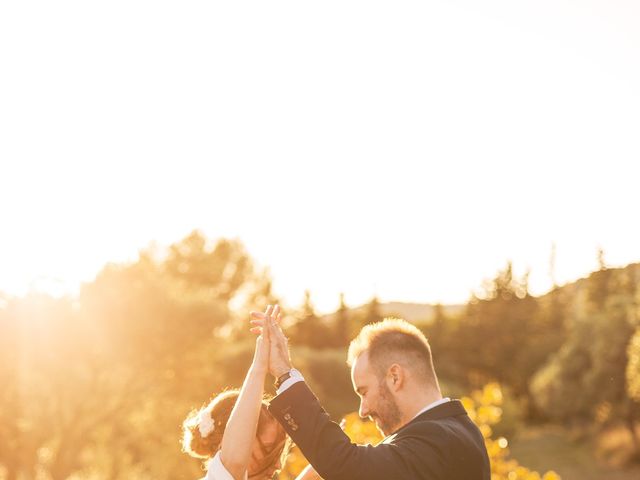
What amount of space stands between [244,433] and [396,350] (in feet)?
2.24

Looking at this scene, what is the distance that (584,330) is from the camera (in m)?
41.0

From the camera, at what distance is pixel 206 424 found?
387 centimetres

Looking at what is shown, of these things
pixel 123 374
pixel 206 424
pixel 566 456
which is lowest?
pixel 566 456

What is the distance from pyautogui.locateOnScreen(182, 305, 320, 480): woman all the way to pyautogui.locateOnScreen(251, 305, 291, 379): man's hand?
2cm

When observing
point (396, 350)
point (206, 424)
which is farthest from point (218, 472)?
point (396, 350)

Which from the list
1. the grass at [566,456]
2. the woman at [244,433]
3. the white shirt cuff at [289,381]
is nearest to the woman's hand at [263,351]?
the woman at [244,433]

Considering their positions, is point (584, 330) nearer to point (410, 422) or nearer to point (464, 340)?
point (464, 340)

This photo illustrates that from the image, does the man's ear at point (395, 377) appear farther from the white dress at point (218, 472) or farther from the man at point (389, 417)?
the white dress at point (218, 472)

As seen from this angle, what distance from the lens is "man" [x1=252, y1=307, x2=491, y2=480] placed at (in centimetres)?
290

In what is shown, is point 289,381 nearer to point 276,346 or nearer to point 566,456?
point 276,346

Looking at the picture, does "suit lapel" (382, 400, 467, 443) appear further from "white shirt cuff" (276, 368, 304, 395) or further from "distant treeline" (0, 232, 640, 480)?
"distant treeline" (0, 232, 640, 480)

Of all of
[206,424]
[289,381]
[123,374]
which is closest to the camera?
[289,381]

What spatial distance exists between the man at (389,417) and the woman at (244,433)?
0.06 metres

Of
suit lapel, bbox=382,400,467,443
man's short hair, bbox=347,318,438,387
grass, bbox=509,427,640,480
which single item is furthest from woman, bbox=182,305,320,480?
grass, bbox=509,427,640,480
